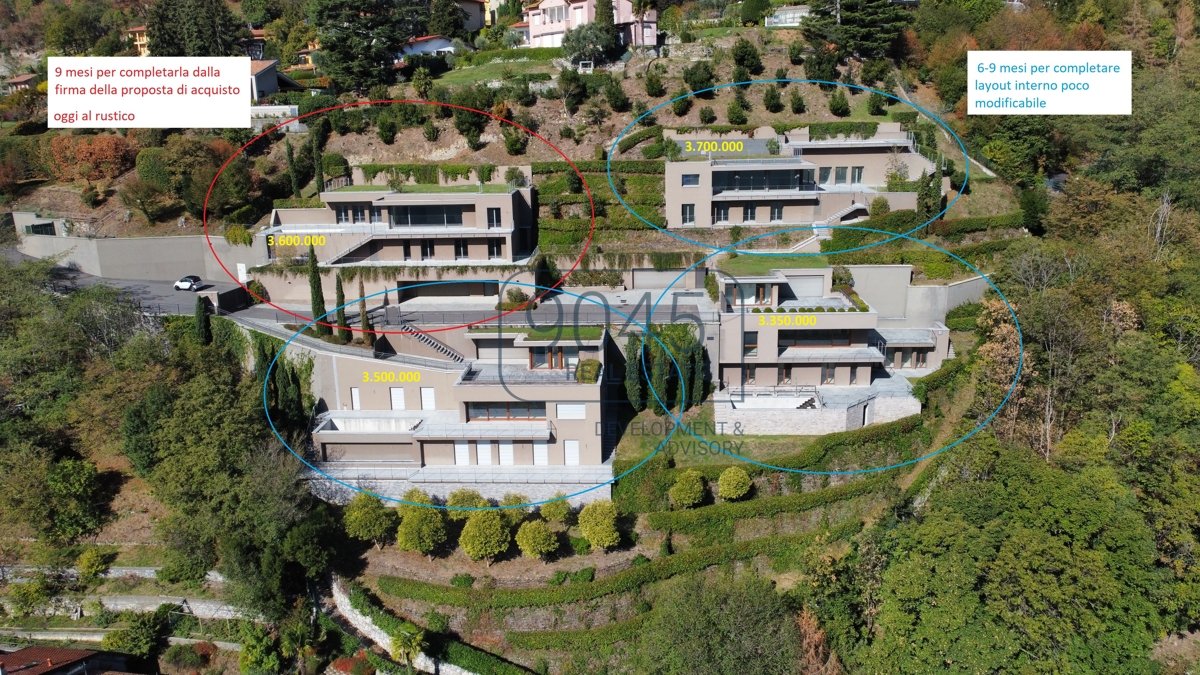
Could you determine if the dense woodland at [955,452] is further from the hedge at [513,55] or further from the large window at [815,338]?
the hedge at [513,55]

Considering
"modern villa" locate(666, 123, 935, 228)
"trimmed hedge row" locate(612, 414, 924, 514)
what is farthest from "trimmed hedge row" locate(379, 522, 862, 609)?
"modern villa" locate(666, 123, 935, 228)

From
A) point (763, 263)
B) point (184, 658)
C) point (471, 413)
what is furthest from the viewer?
point (763, 263)

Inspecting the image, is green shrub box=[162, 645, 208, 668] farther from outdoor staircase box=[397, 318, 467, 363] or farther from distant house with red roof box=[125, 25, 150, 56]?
distant house with red roof box=[125, 25, 150, 56]

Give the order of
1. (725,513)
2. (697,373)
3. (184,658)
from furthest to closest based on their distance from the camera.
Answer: (697,373)
(725,513)
(184,658)

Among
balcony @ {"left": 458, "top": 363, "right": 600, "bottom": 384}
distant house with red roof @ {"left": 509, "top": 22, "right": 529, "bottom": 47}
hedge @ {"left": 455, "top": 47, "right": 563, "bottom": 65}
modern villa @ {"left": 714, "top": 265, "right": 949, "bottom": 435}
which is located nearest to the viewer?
balcony @ {"left": 458, "top": 363, "right": 600, "bottom": 384}

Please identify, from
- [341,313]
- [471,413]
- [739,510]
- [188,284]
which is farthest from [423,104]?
[739,510]

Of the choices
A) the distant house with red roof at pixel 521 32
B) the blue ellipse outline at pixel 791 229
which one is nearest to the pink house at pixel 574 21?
the distant house with red roof at pixel 521 32

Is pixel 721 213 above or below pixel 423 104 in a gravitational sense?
below

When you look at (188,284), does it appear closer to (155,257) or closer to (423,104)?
(155,257)
